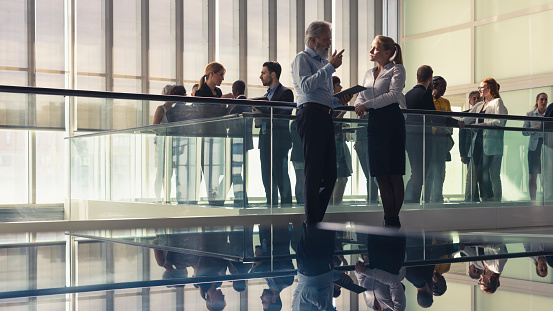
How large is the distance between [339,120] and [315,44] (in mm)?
1061

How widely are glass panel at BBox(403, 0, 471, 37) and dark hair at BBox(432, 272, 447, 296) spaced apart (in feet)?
38.9

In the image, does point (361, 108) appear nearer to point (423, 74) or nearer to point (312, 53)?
point (312, 53)

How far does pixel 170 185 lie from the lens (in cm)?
544

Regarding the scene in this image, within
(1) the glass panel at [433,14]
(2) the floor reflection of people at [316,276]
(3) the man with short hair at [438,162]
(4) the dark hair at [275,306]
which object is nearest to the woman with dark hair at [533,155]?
(3) the man with short hair at [438,162]

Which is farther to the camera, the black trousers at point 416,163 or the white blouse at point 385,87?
the black trousers at point 416,163

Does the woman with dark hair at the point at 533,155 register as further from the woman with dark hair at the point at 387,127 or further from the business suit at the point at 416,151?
the woman with dark hair at the point at 387,127

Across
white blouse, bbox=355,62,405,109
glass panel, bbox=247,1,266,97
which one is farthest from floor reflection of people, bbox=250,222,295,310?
glass panel, bbox=247,1,266,97

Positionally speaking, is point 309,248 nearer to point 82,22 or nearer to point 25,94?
point 25,94

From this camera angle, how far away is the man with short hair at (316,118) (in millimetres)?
4770

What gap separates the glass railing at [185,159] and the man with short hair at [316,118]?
68cm

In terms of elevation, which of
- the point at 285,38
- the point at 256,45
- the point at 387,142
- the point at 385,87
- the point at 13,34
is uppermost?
the point at 285,38

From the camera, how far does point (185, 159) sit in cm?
543

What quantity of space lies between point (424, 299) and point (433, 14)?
42.3 feet

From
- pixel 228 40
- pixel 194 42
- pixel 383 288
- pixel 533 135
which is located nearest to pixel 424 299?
pixel 383 288
